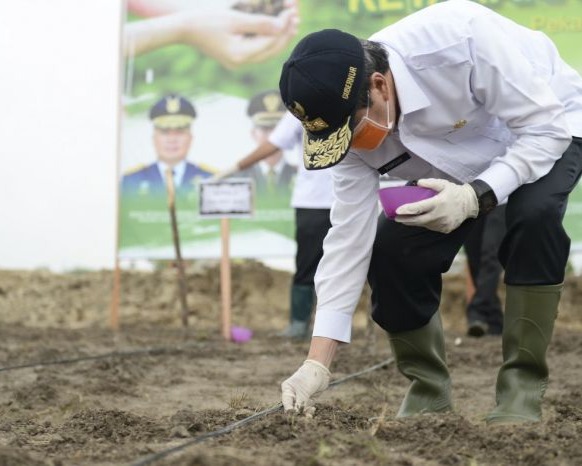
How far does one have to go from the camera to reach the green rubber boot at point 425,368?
10.9 ft

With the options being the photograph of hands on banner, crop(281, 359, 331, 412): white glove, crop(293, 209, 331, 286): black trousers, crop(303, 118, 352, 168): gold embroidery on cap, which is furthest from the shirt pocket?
the photograph of hands on banner

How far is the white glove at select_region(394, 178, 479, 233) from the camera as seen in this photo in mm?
2785

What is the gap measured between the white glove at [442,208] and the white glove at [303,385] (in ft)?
1.63

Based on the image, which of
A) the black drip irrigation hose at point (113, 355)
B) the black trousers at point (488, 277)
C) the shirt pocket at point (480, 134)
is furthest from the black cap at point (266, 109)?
the shirt pocket at point (480, 134)

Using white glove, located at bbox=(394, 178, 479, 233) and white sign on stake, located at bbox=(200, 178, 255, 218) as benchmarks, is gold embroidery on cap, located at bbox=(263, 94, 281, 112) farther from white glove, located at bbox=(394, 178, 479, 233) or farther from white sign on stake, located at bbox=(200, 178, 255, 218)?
white glove, located at bbox=(394, 178, 479, 233)

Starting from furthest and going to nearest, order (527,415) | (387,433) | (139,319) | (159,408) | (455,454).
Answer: (139,319), (159,408), (527,415), (387,433), (455,454)

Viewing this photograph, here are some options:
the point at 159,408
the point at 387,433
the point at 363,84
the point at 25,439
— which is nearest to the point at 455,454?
the point at 387,433

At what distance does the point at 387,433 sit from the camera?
274cm

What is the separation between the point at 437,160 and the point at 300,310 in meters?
3.63

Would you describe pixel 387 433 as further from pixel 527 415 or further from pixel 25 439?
pixel 25 439

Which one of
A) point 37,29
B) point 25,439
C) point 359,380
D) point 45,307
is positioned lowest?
point 45,307

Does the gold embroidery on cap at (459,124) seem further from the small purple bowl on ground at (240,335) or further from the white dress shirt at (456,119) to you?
the small purple bowl on ground at (240,335)

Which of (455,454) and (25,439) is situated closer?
(455,454)

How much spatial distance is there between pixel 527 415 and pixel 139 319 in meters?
5.87
